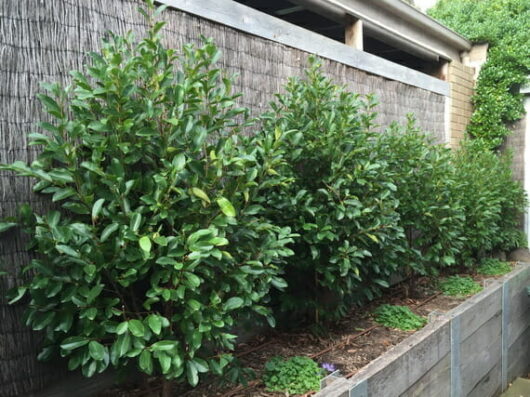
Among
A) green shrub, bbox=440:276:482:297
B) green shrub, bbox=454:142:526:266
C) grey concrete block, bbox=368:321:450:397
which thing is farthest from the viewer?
green shrub, bbox=454:142:526:266

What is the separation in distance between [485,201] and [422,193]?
1.29m

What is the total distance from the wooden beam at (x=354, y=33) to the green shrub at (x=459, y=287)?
260cm

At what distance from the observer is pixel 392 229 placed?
3270mm

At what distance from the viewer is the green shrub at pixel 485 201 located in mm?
4809

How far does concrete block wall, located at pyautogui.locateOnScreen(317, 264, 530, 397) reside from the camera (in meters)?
2.66

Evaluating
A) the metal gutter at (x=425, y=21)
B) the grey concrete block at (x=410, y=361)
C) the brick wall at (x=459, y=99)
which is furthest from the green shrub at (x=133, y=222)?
the brick wall at (x=459, y=99)

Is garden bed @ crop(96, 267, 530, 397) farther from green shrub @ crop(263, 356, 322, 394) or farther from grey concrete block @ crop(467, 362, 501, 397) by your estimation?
grey concrete block @ crop(467, 362, 501, 397)

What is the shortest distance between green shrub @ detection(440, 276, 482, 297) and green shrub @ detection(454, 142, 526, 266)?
1.10 ft

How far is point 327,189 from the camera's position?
9.78 ft

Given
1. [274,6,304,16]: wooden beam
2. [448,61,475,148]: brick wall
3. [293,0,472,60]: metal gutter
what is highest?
[274,6,304,16]: wooden beam

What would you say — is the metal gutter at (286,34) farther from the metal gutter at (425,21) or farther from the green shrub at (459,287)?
the green shrub at (459,287)

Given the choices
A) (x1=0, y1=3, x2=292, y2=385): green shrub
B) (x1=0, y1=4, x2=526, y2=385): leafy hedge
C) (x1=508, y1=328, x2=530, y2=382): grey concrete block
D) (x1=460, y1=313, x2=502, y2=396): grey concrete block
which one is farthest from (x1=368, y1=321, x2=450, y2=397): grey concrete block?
(x1=508, y1=328, x2=530, y2=382): grey concrete block

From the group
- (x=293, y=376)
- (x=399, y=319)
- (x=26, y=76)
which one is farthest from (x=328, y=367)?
(x=26, y=76)

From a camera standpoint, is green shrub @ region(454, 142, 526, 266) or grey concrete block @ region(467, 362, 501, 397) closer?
grey concrete block @ region(467, 362, 501, 397)
